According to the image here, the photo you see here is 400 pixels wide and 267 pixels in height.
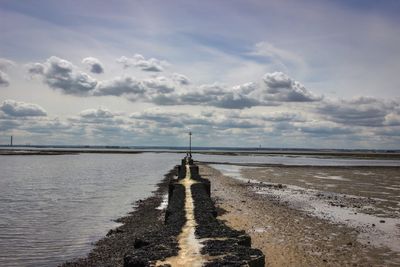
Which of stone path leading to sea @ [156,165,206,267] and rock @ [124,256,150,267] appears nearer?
rock @ [124,256,150,267]

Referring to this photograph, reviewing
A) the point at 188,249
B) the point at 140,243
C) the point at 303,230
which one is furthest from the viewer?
the point at 303,230

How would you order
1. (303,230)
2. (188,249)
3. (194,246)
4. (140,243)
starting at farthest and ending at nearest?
(303,230), (140,243), (194,246), (188,249)

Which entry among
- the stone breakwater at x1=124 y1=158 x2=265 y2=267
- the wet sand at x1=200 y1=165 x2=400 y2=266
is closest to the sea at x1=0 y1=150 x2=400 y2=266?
the stone breakwater at x1=124 y1=158 x2=265 y2=267

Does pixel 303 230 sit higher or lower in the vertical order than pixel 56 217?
higher

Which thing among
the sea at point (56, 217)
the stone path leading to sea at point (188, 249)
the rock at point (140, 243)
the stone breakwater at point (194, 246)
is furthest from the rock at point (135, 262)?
the sea at point (56, 217)

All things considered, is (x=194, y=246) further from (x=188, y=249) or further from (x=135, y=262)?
(x=135, y=262)

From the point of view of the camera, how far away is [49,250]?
51.2 feet

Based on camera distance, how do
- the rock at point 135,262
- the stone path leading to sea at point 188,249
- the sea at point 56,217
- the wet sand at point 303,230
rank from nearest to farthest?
1. the rock at point 135,262
2. the stone path leading to sea at point 188,249
3. the wet sand at point 303,230
4. the sea at point 56,217

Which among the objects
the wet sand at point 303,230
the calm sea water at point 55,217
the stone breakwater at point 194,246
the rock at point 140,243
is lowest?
the calm sea water at point 55,217

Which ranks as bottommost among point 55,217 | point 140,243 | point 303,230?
point 55,217

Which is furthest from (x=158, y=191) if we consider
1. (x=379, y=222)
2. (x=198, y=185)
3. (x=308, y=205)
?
(x=379, y=222)

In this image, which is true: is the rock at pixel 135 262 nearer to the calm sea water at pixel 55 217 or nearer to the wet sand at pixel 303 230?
the wet sand at pixel 303 230

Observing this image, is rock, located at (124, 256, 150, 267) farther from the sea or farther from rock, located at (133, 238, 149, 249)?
the sea

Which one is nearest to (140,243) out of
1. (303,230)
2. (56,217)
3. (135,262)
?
(135,262)
